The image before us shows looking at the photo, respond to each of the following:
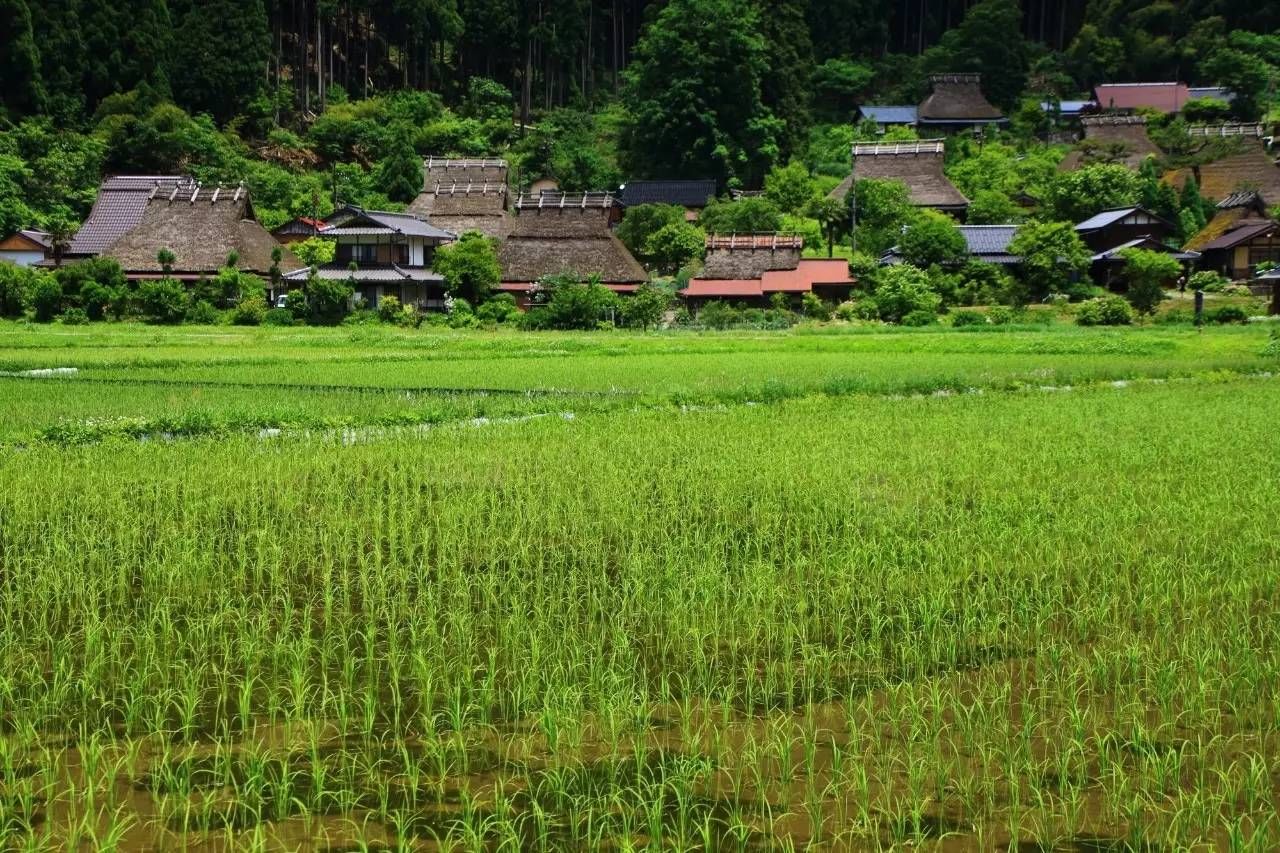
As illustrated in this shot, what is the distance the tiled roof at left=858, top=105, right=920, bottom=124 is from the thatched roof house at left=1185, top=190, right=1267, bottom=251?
17.0 meters

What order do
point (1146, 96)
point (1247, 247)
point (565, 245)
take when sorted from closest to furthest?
point (1247, 247)
point (565, 245)
point (1146, 96)

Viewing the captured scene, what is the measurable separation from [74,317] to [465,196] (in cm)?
1587

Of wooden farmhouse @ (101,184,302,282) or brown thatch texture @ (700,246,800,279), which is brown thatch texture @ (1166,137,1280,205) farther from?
wooden farmhouse @ (101,184,302,282)

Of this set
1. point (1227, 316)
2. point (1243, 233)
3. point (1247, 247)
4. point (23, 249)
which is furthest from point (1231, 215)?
point (23, 249)

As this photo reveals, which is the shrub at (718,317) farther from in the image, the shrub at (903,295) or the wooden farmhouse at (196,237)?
the wooden farmhouse at (196,237)

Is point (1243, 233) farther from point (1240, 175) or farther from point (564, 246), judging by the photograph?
point (564, 246)

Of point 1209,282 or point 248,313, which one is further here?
point 1209,282

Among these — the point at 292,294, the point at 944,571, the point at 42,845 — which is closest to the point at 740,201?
the point at 292,294

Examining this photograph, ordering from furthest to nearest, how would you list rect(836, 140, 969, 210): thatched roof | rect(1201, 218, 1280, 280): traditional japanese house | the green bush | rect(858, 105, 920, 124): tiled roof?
rect(858, 105, 920, 124): tiled roof
rect(836, 140, 969, 210): thatched roof
rect(1201, 218, 1280, 280): traditional japanese house
the green bush

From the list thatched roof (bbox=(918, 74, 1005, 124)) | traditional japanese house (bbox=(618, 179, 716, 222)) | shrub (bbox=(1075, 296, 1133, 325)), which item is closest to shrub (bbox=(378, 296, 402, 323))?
traditional japanese house (bbox=(618, 179, 716, 222))

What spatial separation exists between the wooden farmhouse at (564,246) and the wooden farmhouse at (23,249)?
44.0ft

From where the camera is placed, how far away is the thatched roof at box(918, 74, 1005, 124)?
50094 mm

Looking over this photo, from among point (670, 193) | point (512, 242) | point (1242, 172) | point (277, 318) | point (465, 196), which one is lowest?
point (277, 318)

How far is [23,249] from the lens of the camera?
34250 mm
